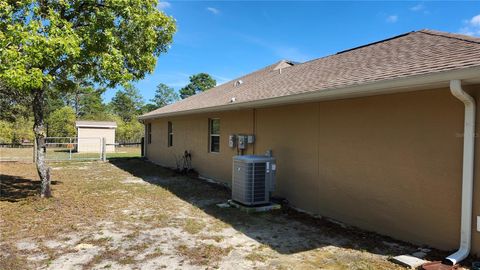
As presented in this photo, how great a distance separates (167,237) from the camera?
16.2 feet

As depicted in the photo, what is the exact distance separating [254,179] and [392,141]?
2.61m

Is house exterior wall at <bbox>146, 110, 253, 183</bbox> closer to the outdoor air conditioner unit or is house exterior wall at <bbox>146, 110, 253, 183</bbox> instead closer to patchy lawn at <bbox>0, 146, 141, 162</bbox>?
the outdoor air conditioner unit

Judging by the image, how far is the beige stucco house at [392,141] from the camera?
403cm

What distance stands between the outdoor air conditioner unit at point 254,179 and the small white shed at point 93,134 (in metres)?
21.3

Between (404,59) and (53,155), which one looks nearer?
(404,59)

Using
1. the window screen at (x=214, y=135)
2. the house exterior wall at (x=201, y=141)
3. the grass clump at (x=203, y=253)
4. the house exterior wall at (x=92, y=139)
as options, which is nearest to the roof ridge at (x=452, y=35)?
the house exterior wall at (x=201, y=141)

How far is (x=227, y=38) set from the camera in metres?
17.4

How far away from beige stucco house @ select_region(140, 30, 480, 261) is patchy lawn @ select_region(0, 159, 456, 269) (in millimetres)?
508

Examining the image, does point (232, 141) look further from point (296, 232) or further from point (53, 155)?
point (53, 155)

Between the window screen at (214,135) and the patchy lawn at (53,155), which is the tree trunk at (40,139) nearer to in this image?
the window screen at (214,135)

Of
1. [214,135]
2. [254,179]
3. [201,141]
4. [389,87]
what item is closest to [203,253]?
[254,179]

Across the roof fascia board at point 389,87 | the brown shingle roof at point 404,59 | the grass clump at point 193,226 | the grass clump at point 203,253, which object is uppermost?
the brown shingle roof at point 404,59

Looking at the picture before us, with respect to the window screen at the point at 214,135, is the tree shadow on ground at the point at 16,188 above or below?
below

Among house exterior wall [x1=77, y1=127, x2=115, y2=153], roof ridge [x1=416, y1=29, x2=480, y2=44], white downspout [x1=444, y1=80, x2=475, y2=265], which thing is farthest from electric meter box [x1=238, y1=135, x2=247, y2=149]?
house exterior wall [x1=77, y1=127, x2=115, y2=153]
